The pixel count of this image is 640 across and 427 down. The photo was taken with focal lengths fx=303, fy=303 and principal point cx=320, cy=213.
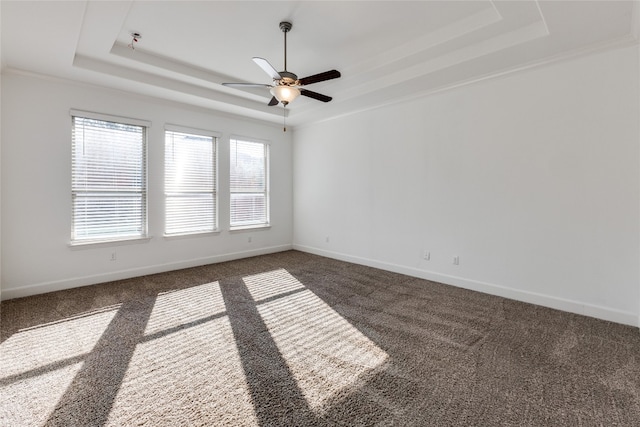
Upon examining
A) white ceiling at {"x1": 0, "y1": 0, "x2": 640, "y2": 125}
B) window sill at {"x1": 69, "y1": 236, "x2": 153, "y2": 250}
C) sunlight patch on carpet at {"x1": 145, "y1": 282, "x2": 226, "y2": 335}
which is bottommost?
sunlight patch on carpet at {"x1": 145, "y1": 282, "x2": 226, "y2": 335}

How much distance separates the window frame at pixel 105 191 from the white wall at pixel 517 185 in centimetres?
329

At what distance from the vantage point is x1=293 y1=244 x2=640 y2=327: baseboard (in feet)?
9.91

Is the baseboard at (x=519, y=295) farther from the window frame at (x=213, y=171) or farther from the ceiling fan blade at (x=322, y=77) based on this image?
the ceiling fan blade at (x=322, y=77)

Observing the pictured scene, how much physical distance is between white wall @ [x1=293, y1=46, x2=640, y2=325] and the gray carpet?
43 cm

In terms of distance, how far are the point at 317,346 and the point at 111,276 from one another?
134 inches

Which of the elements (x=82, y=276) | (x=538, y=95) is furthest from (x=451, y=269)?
(x=82, y=276)

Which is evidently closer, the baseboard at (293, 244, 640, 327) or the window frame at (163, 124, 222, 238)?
the baseboard at (293, 244, 640, 327)

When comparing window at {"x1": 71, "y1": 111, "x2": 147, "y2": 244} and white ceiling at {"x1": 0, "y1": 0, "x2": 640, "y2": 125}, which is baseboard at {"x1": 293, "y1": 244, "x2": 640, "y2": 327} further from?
window at {"x1": 71, "y1": 111, "x2": 147, "y2": 244}

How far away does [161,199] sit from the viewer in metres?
4.77

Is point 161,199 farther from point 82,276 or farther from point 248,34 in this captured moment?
point 248,34

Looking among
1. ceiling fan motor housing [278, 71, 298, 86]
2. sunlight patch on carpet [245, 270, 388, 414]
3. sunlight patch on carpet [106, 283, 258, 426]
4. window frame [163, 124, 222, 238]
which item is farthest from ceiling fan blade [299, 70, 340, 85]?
window frame [163, 124, 222, 238]

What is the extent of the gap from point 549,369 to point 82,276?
5.20 m

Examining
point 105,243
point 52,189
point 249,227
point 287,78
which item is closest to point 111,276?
point 105,243

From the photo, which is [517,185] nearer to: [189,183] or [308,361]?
[308,361]
